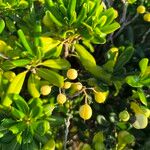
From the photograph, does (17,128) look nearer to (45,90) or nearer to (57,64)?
(45,90)

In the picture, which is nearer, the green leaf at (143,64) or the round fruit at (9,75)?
the green leaf at (143,64)

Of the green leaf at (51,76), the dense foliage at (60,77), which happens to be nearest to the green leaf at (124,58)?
the dense foliage at (60,77)

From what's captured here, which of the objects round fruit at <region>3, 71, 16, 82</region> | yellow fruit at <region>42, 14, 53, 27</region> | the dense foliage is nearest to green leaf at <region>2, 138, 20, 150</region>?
the dense foliage

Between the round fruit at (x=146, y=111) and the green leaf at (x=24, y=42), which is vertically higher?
the green leaf at (x=24, y=42)

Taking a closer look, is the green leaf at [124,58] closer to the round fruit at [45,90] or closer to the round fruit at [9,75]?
the round fruit at [45,90]

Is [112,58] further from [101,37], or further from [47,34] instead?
[47,34]

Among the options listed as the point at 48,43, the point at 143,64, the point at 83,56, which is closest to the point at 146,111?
the point at 143,64

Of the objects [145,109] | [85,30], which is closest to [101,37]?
[85,30]

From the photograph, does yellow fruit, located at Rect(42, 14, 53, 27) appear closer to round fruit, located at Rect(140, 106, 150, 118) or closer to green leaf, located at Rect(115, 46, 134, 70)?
green leaf, located at Rect(115, 46, 134, 70)
